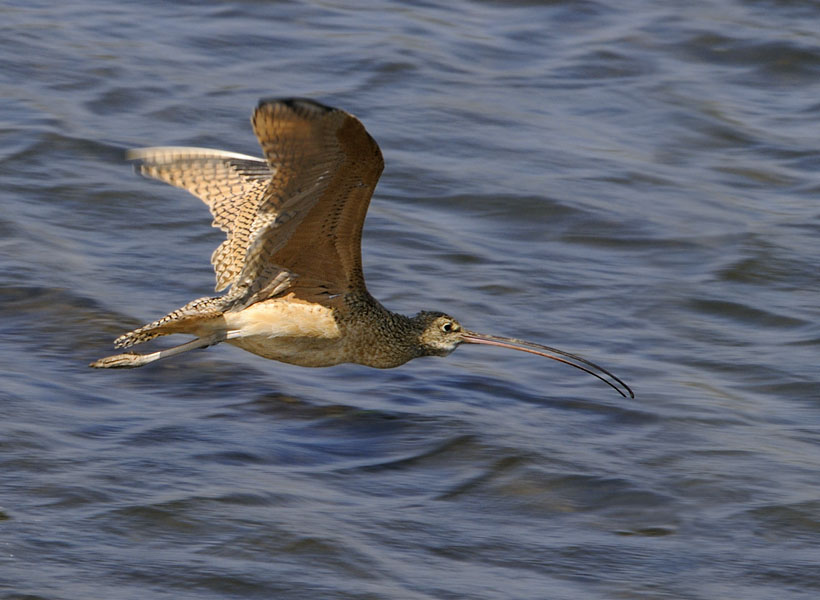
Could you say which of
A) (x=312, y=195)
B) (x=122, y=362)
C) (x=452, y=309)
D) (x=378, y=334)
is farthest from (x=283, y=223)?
(x=452, y=309)

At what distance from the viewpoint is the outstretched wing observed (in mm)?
5145

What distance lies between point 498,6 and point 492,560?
28.4 ft

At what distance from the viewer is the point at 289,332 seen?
634 cm

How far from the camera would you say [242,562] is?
6016mm

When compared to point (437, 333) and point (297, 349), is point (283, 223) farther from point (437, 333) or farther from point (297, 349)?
point (437, 333)

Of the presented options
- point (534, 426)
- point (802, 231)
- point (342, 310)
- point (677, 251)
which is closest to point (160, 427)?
point (342, 310)

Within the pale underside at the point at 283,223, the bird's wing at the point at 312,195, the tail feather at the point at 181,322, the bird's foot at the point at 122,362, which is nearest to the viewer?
the bird's wing at the point at 312,195

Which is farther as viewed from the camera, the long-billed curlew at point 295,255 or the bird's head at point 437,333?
the bird's head at point 437,333

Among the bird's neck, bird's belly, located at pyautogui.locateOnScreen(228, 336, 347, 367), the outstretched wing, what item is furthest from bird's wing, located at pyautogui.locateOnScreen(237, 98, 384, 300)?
bird's belly, located at pyautogui.locateOnScreen(228, 336, 347, 367)

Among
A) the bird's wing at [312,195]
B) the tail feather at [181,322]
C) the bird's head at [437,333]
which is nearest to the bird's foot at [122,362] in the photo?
the tail feather at [181,322]

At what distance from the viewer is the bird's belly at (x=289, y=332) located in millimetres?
6301

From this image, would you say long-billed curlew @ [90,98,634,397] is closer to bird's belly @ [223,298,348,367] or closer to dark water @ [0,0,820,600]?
bird's belly @ [223,298,348,367]

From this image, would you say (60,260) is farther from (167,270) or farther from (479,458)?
(479,458)

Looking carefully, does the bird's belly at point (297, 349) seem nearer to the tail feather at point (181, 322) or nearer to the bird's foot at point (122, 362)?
the tail feather at point (181, 322)
